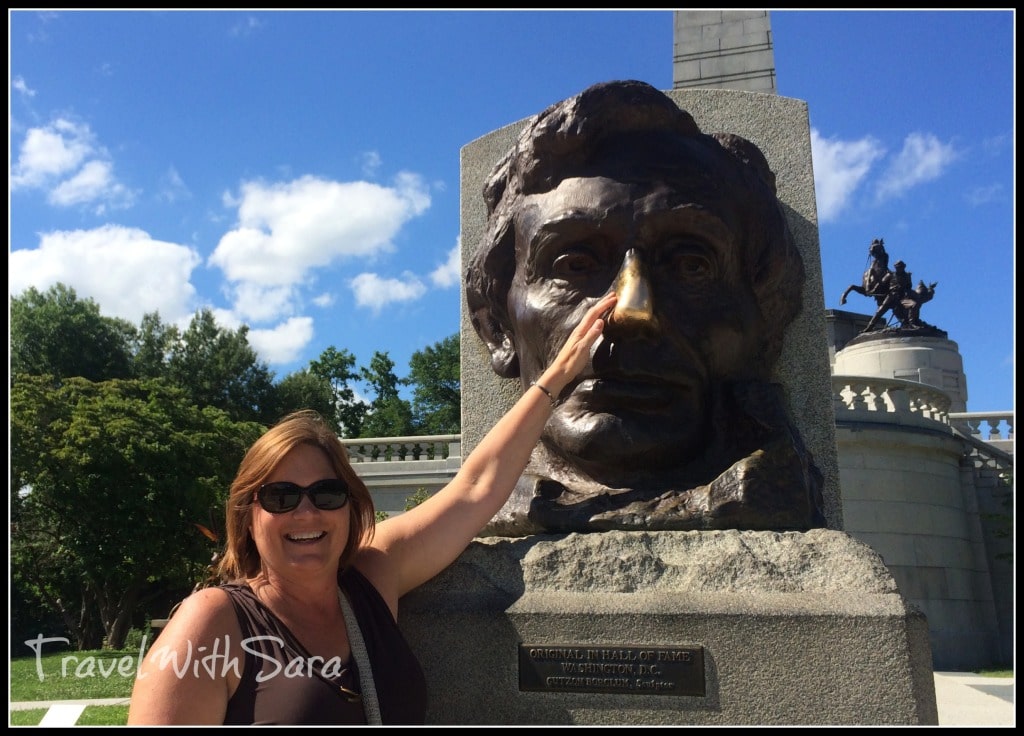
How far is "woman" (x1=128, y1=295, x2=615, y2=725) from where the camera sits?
73.7 inches

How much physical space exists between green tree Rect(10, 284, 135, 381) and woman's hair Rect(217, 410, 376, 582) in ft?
111

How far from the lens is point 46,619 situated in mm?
24641

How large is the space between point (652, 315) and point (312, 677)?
1888 mm

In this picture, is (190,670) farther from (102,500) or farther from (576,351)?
(102,500)

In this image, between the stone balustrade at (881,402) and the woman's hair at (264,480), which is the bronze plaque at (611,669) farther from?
the stone balustrade at (881,402)

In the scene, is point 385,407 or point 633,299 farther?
point 385,407

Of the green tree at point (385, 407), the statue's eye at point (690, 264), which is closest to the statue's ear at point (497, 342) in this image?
the statue's eye at point (690, 264)

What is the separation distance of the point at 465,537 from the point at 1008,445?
70.6ft

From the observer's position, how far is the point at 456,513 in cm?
269

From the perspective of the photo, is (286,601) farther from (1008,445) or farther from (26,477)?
(1008,445)

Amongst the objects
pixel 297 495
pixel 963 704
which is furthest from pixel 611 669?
pixel 963 704

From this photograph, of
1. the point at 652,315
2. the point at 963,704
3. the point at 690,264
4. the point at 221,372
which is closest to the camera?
the point at 652,315

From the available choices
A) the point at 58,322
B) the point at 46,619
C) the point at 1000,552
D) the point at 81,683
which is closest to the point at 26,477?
the point at 46,619

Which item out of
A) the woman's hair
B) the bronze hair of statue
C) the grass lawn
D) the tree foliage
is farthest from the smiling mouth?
the tree foliage
